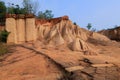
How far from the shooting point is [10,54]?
55.6 feet

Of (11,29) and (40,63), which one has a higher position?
(11,29)

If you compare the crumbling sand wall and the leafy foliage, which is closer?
the leafy foliage

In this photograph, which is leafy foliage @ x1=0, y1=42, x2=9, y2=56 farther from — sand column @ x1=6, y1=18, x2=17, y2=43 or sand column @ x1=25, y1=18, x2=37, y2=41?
sand column @ x1=25, y1=18, x2=37, y2=41

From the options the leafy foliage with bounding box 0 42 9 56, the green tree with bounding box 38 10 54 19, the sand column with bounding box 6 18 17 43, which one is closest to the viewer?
the leafy foliage with bounding box 0 42 9 56

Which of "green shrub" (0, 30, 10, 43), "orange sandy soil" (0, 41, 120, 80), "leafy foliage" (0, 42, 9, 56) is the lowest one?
"orange sandy soil" (0, 41, 120, 80)

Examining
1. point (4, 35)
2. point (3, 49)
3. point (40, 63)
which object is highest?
point (4, 35)

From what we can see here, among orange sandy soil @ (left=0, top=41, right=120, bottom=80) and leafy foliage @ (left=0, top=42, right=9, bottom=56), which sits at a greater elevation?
leafy foliage @ (left=0, top=42, right=9, bottom=56)

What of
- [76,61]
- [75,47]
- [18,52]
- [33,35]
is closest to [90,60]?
[76,61]

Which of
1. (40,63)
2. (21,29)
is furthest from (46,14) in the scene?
(40,63)

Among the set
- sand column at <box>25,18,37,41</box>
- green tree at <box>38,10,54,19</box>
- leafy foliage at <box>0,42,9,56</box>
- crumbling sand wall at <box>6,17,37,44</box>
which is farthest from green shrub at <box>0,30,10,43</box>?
green tree at <box>38,10,54,19</box>

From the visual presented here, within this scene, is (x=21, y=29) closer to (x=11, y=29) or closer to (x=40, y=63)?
(x=11, y=29)

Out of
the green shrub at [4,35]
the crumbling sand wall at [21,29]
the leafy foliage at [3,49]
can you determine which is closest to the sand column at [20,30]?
the crumbling sand wall at [21,29]

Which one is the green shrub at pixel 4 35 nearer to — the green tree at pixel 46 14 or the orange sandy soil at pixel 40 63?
the orange sandy soil at pixel 40 63

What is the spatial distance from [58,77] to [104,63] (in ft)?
6.82
